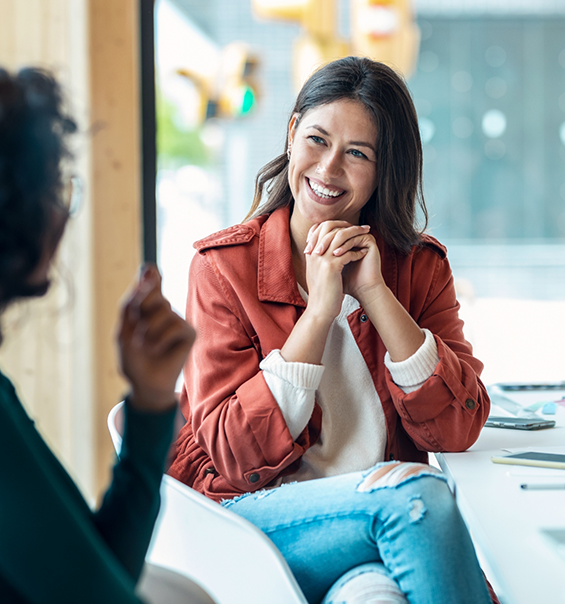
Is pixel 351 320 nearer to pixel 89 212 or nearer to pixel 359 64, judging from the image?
pixel 359 64

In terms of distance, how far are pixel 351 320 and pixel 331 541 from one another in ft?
1.52

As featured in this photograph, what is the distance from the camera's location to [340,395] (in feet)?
4.14

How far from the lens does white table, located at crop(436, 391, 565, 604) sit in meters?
0.65

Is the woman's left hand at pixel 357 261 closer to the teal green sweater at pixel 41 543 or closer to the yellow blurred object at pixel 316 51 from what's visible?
the teal green sweater at pixel 41 543

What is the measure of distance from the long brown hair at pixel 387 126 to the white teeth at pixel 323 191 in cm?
10

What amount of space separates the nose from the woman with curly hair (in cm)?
74

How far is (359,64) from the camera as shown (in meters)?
1.34

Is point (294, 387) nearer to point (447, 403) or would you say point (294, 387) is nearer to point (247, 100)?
point (447, 403)

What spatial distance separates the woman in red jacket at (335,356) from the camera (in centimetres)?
98

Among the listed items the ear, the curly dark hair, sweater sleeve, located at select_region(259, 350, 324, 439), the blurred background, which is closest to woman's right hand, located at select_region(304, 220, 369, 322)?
sweater sleeve, located at select_region(259, 350, 324, 439)

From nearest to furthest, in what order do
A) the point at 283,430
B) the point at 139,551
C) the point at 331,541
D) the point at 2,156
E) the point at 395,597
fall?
the point at 2,156 → the point at 139,551 → the point at 395,597 → the point at 331,541 → the point at 283,430

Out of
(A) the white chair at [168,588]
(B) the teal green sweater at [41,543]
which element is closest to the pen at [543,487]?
(A) the white chair at [168,588]

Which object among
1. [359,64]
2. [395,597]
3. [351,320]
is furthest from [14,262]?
[359,64]

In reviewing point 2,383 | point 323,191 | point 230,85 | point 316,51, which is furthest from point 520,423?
point 230,85
